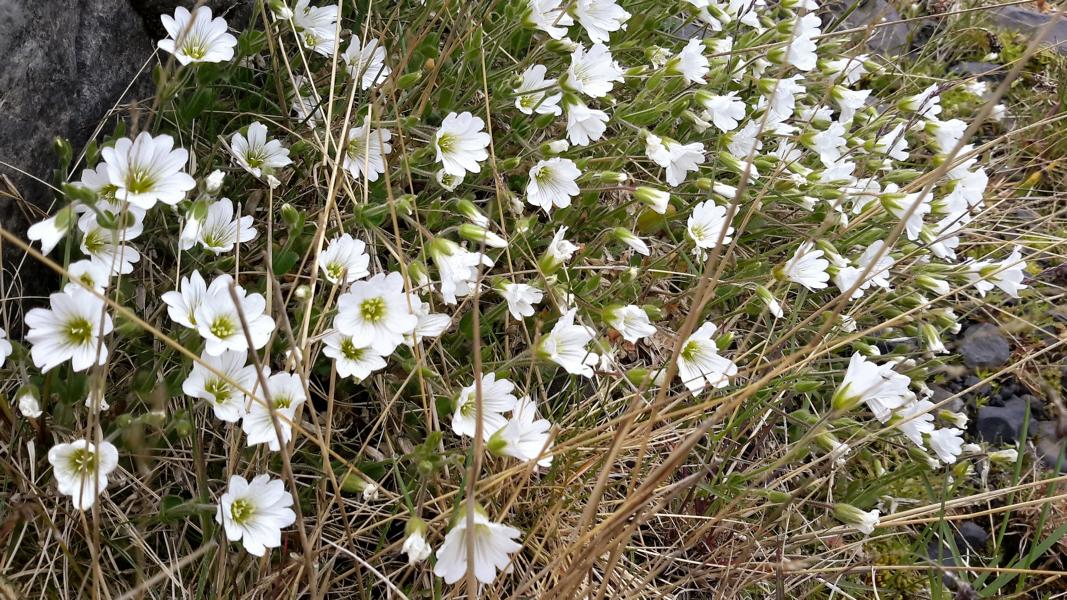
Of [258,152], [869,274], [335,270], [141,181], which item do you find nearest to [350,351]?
[335,270]

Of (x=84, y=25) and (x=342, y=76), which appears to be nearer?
(x=84, y=25)

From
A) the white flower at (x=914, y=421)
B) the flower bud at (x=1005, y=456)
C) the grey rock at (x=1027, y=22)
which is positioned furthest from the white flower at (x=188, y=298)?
the grey rock at (x=1027, y=22)

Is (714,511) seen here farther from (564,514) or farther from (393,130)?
(393,130)

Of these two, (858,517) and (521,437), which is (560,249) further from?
(858,517)

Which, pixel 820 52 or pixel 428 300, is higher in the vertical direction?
pixel 820 52

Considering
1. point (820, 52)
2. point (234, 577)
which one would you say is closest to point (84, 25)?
point (234, 577)

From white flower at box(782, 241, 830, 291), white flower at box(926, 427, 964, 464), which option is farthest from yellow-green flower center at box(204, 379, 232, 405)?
white flower at box(926, 427, 964, 464)
